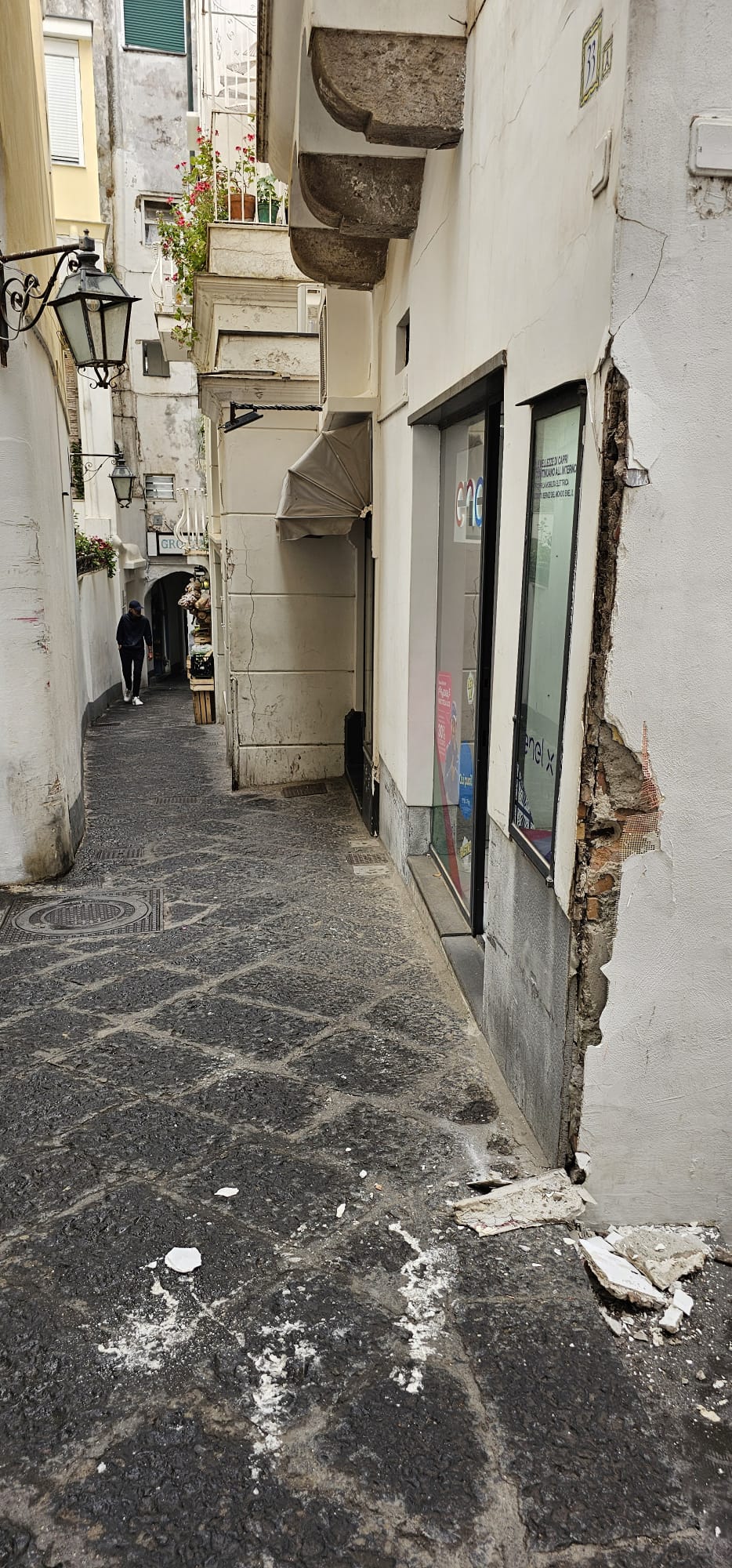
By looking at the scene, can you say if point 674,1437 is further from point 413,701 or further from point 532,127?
point 413,701

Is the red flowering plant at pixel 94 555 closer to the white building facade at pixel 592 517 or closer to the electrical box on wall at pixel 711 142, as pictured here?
the white building facade at pixel 592 517

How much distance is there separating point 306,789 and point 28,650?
147 inches

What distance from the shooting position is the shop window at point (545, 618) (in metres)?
3.07

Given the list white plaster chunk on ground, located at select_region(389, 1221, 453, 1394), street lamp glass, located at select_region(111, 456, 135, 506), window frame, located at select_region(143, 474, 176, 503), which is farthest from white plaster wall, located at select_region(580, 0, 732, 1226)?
window frame, located at select_region(143, 474, 176, 503)

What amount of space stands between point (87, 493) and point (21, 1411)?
1967 cm

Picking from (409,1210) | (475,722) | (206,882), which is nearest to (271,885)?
(206,882)

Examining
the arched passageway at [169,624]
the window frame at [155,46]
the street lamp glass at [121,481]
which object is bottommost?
the arched passageway at [169,624]

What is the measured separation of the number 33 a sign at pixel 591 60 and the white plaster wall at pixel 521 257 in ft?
0.13

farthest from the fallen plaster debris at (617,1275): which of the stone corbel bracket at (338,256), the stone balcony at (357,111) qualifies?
the stone corbel bracket at (338,256)

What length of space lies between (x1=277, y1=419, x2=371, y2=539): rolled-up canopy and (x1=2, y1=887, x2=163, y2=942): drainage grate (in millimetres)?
3505

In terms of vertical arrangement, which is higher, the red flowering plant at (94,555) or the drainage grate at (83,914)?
the red flowering plant at (94,555)

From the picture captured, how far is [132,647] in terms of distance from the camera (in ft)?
57.8

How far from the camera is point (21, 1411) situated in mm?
2441

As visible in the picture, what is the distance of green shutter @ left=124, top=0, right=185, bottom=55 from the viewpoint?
2345 cm
